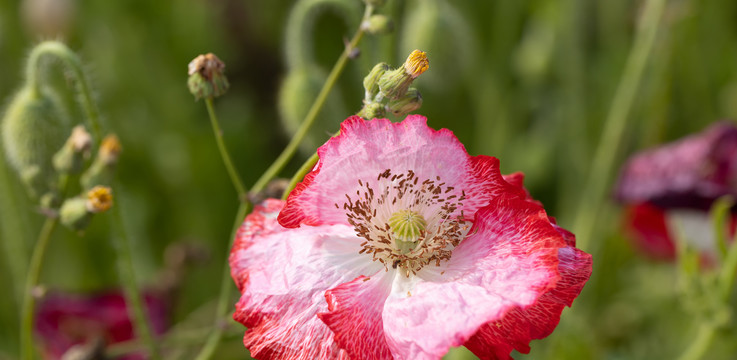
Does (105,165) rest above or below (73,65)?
below

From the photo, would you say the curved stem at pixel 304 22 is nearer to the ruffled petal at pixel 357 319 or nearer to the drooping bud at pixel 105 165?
the drooping bud at pixel 105 165


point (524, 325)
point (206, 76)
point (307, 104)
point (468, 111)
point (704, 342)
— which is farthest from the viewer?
point (468, 111)

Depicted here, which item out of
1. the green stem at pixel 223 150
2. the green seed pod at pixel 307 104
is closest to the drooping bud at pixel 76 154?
the green stem at pixel 223 150

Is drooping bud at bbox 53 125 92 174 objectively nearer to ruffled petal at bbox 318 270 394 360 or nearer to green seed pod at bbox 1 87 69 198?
green seed pod at bbox 1 87 69 198

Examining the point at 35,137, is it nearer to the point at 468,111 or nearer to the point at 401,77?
the point at 401,77

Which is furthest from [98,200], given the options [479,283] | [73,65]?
[479,283]

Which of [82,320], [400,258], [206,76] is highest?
[206,76]

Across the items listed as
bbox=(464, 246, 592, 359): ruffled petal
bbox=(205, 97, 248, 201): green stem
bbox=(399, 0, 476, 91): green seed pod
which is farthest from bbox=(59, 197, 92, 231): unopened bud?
bbox=(399, 0, 476, 91): green seed pod
